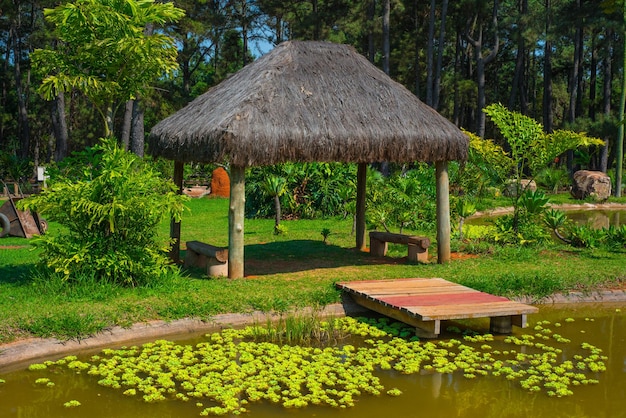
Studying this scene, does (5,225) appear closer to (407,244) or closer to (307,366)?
(407,244)

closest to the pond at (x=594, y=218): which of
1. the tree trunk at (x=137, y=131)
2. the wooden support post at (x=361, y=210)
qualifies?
the wooden support post at (x=361, y=210)

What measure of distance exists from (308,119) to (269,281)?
2.24 meters

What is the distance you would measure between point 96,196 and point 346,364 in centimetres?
387

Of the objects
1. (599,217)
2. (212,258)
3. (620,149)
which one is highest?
(620,149)

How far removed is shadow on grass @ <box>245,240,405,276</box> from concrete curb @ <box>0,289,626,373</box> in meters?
1.99

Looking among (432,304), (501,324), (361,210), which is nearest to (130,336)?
(432,304)

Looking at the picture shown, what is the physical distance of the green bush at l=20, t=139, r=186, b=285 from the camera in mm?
9039

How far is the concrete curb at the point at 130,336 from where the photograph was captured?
736cm

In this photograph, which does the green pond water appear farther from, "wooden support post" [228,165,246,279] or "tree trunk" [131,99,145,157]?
"tree trunk" [131,99,145,157]

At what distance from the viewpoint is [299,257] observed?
12.5m

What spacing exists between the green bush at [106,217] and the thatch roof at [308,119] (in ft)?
3.27

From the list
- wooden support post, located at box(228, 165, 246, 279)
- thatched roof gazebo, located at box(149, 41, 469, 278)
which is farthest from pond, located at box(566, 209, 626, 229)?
wooden support post, located at box(228, 165, 246, 279)

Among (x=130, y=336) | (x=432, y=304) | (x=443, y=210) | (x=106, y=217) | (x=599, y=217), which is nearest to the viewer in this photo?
(x=130, y=336)

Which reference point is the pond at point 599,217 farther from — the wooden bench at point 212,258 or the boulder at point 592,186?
the wooden bench at point 212,258
